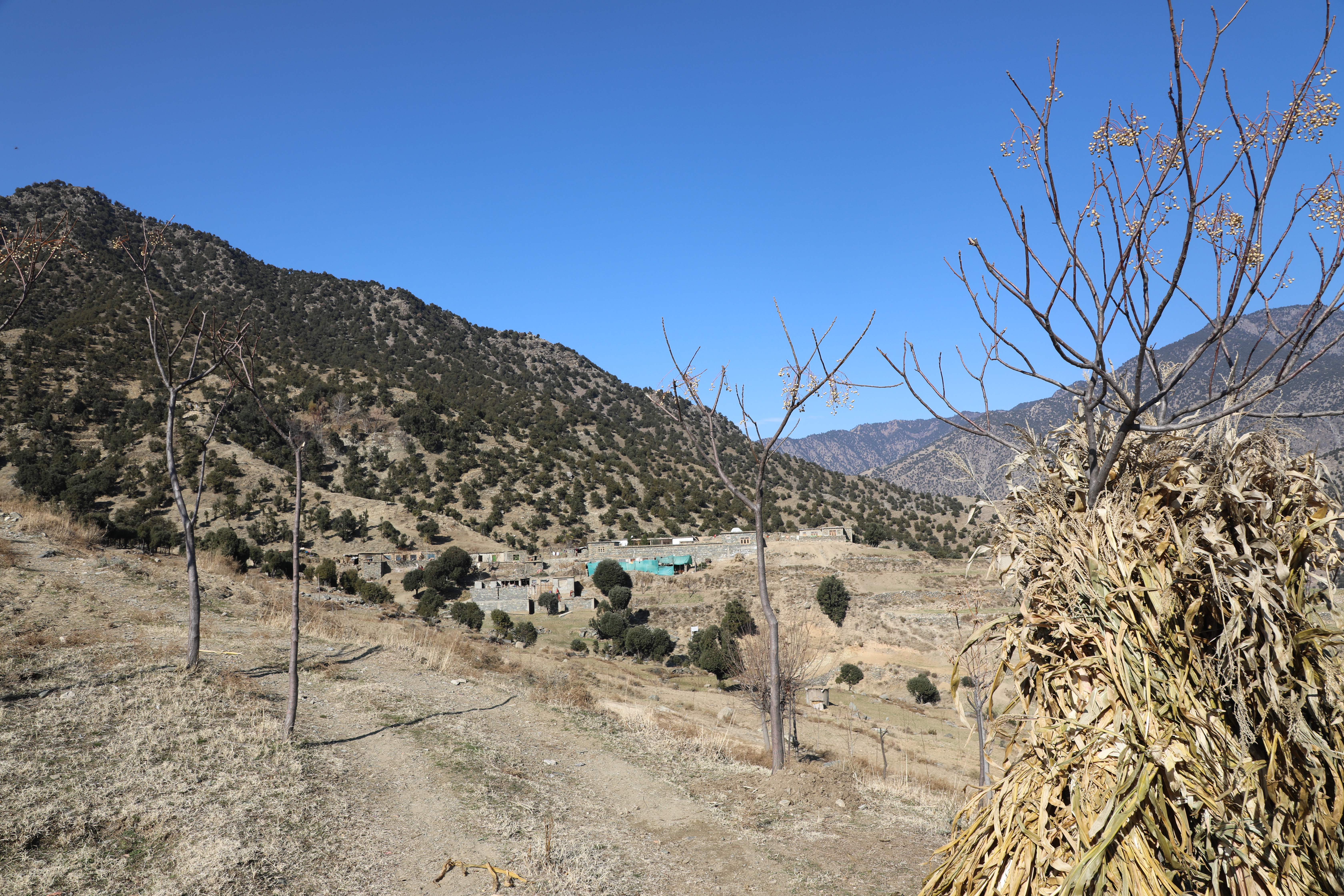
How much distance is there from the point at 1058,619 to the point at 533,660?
2220 centimetres

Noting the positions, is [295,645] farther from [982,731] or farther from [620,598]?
[620,598]

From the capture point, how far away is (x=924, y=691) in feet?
100

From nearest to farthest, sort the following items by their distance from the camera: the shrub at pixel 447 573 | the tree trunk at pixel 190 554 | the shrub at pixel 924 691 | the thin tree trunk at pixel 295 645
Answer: the thin tree trunk at pixel 295 645
the tree trunk at pixel 190 554
the shrub at pixel 924 691
the shrub at pixel 447 573

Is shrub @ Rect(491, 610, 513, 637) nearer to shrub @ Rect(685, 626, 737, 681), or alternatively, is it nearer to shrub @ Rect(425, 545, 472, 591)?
shrub @ Rect(425, 545, 472, 591)

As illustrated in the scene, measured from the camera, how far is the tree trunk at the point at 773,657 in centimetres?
1004

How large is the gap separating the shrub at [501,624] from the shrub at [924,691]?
740 inches

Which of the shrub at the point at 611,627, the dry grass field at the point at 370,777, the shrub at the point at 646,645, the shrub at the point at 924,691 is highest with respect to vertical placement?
the dry grass field at the point at 370,777

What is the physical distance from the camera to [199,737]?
10070mm

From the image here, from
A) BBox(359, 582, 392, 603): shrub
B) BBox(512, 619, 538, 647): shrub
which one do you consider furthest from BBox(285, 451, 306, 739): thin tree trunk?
BBox(359, 582, 392, 603): shrub

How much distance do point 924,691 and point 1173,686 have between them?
31.6 metres

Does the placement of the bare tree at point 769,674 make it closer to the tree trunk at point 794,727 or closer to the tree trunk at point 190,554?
the tree trunk at point 794,727

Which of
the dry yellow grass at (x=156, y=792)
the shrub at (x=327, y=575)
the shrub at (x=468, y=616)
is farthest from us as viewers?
the shrub at (x=327, y=575)

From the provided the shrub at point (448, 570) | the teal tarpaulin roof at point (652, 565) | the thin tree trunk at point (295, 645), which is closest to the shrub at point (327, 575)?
the shrub at point (448, 570)

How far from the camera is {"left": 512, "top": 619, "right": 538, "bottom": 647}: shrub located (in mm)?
31688
